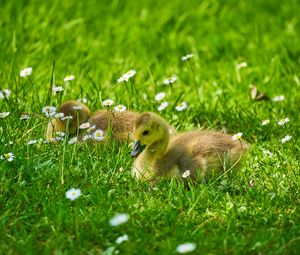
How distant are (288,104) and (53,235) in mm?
2538

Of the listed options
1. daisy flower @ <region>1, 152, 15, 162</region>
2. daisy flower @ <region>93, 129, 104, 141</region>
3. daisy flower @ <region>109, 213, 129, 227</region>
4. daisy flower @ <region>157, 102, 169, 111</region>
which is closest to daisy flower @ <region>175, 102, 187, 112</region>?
daisy flower @ <region>157, 102, 169, 111</region>

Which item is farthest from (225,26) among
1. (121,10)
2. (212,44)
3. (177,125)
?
(177,125)

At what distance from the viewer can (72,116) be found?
5.03m

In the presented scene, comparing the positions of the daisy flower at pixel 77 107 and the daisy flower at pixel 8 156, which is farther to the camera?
the daisy flower at pixel 77 107

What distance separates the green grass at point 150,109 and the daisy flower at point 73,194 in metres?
0.08

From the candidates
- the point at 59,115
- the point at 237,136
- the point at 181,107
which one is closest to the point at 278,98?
the point at 181,107

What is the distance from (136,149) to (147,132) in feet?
0.37

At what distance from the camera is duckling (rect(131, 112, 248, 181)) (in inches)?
177

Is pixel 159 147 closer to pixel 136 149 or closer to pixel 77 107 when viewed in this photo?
pixel 136 149

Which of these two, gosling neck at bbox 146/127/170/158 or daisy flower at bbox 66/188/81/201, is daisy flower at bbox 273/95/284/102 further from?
daisy flower at bbox 66/188/81/201

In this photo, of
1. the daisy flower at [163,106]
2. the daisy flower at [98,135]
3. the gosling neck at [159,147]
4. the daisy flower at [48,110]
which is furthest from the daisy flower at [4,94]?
the gosling neck at [159,147]

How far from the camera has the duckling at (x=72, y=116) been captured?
16.5 ft

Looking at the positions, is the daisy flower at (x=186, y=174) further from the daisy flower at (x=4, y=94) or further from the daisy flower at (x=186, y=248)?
the daisy flower at (x=4, y=94)

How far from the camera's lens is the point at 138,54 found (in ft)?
23.0
